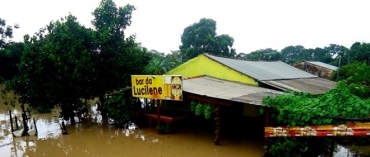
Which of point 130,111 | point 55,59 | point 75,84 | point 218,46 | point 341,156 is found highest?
point 218,46

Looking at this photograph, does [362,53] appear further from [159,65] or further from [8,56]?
[8,56]

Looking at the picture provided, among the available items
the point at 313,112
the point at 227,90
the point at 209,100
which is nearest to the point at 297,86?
the point at 227,90

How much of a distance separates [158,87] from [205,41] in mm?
25245

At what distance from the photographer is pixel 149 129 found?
41.7 ft

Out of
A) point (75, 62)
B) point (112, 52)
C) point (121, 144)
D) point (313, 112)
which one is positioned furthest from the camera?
point (112, 52)

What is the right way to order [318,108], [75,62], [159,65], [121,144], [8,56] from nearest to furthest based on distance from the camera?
[318,108] → [121,144] → [75,62] → [159,65] → [8,56]

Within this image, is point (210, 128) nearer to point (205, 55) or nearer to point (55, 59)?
point (205, 55)

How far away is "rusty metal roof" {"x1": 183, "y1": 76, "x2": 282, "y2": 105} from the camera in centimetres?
942

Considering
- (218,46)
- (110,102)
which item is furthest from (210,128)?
(218,46)

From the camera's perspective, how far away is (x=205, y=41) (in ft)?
116

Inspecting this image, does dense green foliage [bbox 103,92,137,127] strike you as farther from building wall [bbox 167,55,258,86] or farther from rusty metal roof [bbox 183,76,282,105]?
building wall [bbox 167,55,258,86]

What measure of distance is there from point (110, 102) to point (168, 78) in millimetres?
3457

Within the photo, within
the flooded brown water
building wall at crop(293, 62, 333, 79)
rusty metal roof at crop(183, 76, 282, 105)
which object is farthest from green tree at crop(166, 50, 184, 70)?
the flooded brown water

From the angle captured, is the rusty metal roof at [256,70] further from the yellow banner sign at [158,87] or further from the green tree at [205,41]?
the green tree at [205,41]
